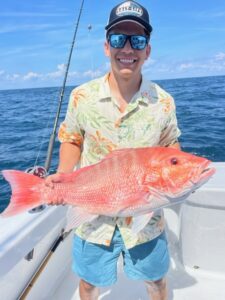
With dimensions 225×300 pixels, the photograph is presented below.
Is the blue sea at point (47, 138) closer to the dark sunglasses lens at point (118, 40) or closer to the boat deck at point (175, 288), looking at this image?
the boat deck at point (175, 288)

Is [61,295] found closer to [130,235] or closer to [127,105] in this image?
[130,235]

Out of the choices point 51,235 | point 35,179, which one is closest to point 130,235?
point 35,179

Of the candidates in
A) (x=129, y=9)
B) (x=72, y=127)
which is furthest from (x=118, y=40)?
(x=72, y=127)

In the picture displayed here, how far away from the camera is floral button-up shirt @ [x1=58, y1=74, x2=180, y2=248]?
206 centimetres

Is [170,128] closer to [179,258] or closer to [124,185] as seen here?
[124,185]

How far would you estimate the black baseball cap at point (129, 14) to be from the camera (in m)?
1.93

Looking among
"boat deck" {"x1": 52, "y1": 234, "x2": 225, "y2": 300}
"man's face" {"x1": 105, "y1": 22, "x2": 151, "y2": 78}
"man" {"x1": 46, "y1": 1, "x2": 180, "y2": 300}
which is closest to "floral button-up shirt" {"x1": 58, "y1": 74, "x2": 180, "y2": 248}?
"man" {"x1": 46, "y1": 1, "x2": 180, "y2": 300}

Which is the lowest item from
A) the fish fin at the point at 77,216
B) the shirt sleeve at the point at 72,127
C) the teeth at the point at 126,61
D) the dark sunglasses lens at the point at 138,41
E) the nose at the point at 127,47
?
the fish fin at the point at 77,216

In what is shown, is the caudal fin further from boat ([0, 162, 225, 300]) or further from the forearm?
boat ([0, 162, 225, 300])

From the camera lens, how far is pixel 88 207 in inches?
74.4

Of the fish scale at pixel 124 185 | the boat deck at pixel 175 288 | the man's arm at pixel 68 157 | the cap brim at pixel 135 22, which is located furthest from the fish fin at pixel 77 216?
the boat deck at pixel 175 288

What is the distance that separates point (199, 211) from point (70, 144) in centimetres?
133

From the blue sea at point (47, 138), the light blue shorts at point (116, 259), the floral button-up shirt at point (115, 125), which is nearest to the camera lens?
the floral button-up shirt at point (115, 125)

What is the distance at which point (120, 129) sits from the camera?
6.75 ft
